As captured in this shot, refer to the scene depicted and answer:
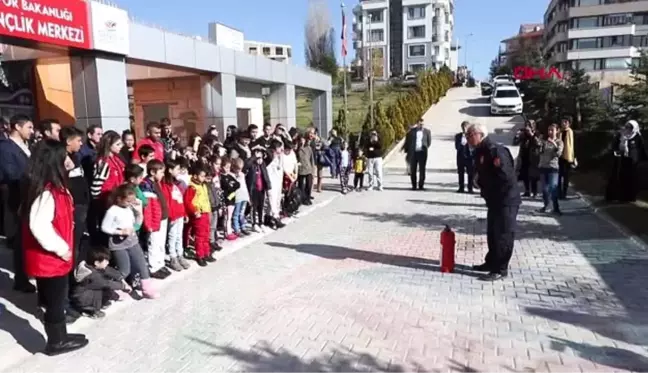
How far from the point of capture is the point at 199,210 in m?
6.34

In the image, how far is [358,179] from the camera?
13.9 m

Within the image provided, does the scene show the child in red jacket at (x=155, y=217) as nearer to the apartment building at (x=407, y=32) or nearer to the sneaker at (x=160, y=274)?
the sneaker at (x=160, y=274)

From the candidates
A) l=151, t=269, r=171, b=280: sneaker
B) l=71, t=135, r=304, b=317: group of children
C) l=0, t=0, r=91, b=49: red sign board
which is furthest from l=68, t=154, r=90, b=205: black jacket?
l=0, t=0, r=91, b=49: red sign board

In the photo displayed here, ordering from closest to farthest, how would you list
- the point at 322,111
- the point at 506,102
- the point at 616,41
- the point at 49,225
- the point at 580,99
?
the point at 49,225
the point at 580,99
the point at 322,111
the point at 506,102
the point at 616,41

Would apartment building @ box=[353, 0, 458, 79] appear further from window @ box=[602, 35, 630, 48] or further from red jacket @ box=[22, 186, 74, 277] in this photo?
red jacket @ box=[22, 186, 74, 277]

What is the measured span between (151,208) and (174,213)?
51 cm

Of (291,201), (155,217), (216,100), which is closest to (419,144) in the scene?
(291,201)

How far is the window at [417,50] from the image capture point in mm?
74500

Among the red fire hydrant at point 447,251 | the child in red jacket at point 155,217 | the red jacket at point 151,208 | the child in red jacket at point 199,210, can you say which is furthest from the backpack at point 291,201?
the red jacket at point 151,208

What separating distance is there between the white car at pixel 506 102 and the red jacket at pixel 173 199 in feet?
103

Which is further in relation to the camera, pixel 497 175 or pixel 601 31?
pixel 601 31

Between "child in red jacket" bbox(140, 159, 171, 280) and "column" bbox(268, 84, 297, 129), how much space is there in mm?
12650

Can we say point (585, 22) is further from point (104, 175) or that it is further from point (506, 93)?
point (104, 175)

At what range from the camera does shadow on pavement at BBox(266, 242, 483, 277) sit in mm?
6465
